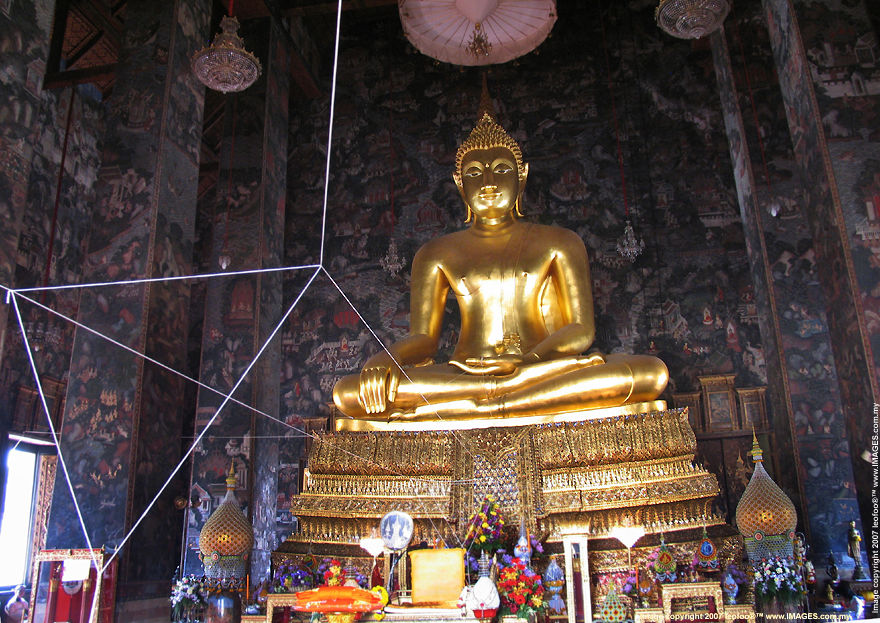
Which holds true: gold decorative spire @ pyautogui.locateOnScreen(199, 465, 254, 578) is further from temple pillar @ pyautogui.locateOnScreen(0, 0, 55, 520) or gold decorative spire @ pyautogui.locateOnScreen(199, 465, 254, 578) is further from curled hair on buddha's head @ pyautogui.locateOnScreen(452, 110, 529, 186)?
curled hair on buddha's head @ pyautogui.locateOnScreen(452, 110, 529, 186)

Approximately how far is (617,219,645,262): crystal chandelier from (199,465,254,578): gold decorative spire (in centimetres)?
498

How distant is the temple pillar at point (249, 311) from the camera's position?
6246 mm

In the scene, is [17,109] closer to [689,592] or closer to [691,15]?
[689,592]

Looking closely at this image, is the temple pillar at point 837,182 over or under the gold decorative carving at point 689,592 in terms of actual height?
over

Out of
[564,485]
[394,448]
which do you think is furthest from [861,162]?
[394,448]

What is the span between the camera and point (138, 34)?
5629 millimetres

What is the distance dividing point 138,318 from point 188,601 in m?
1.97

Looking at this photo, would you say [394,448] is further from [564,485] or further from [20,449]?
[20,449]

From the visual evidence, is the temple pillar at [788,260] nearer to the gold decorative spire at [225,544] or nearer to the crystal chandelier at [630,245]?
the crystal chandelier at [630,245]

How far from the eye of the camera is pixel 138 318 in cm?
484

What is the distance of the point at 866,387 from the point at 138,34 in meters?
5.44

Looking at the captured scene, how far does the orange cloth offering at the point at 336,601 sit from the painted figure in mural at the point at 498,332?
1717mm

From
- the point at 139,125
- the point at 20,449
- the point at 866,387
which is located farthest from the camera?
the point at 20,449

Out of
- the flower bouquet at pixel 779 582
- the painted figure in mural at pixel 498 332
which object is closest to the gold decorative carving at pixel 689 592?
the flower bouquet at pixel 779 582
